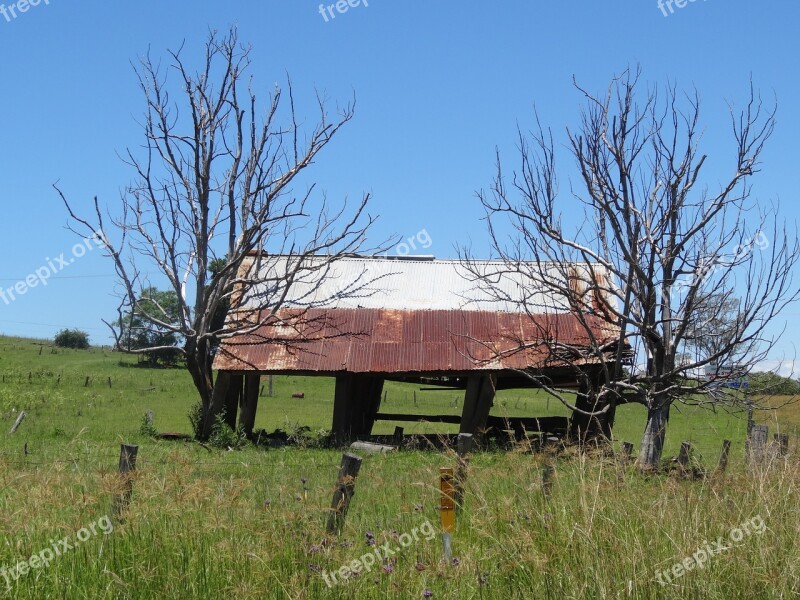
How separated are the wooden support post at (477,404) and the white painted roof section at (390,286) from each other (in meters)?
2.01

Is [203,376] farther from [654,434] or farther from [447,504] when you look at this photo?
[447,504]

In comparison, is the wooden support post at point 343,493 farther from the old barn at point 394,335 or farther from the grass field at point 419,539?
the old barn at point 394,335

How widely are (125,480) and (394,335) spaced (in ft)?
47.3

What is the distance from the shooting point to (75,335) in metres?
76.9

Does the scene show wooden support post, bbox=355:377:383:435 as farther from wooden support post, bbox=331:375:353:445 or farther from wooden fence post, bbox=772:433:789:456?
wooden fence post, bbox=772:433:789:456

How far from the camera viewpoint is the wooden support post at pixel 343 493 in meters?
6.76

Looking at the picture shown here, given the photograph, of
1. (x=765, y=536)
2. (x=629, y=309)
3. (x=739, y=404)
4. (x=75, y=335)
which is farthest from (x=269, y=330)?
(x=75, y=335)

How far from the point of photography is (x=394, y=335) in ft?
68.6

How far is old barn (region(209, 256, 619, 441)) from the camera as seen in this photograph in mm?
19922

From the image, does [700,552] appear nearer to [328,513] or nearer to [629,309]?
[328,513]

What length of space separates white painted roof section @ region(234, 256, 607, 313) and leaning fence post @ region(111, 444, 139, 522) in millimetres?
13657

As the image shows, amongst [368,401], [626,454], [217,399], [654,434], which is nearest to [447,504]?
[626,454]

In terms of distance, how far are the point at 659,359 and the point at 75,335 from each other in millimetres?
67695

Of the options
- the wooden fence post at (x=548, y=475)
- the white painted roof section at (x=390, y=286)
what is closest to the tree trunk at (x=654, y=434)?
the white painted roof section at (x=390, y=286)
